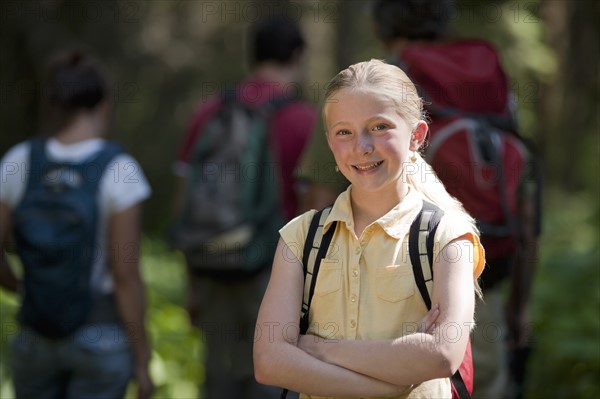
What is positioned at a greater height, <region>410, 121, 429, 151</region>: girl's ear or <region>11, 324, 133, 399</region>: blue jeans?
<region>410, 121, 429, 151</region>: girl's ear

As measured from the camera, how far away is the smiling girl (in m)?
2.59

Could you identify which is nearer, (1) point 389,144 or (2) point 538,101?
(1) point 389,144

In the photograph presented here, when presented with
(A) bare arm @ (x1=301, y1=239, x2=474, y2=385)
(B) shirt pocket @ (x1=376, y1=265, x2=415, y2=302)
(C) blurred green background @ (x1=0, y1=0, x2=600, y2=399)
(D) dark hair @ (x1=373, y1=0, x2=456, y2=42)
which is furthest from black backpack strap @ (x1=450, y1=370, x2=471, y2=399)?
(C) blurred green background @ (x1=0, y1=0, x2=600, y2=399)

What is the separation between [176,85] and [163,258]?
374 centimetres

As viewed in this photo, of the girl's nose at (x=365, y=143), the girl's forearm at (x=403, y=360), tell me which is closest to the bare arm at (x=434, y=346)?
the girl's forearm at (x=403, y=360)

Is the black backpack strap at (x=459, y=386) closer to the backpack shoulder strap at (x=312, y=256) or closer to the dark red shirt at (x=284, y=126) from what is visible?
the backpack shoulder strap at (x=312, y=256)

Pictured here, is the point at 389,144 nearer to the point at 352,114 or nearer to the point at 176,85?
the point at 352,114

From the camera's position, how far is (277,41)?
5.50 meters

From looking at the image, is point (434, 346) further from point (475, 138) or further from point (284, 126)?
point (284, 126)

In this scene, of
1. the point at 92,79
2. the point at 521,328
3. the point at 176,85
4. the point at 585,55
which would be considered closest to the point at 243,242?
the point at 92,79

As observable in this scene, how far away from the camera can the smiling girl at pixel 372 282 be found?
102 inches

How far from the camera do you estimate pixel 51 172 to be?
414 cm

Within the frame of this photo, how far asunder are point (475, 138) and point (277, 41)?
197 centimetres

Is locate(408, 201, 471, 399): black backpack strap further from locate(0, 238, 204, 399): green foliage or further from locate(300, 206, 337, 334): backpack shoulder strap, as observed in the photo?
locate(0, 238, 204, 399): green foliage
